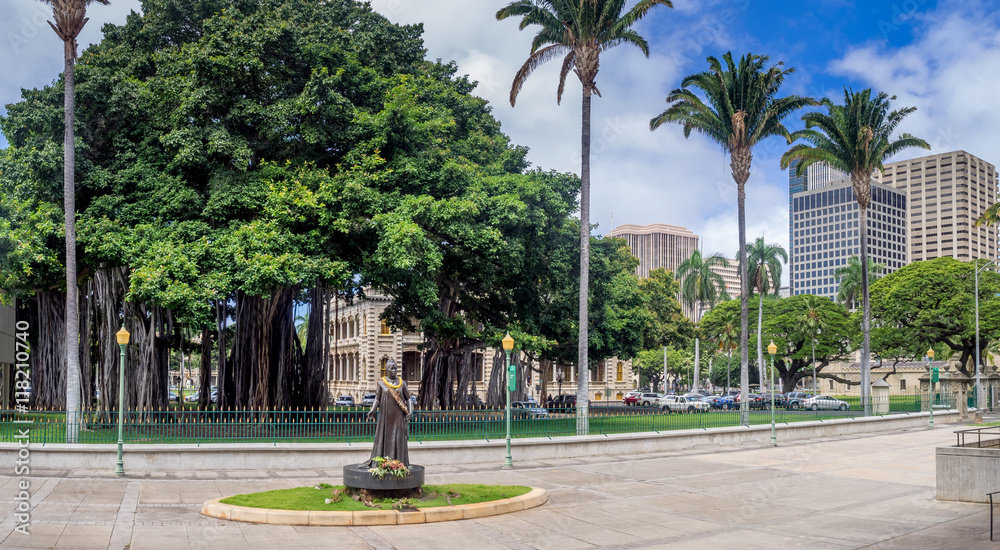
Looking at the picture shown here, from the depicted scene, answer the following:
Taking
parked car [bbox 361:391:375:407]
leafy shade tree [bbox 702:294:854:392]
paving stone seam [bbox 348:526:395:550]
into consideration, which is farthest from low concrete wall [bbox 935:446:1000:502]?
leafy shade tree [bbox 702:294:854:392]

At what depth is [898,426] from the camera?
40.5 meters

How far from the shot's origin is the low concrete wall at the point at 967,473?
16281 mm

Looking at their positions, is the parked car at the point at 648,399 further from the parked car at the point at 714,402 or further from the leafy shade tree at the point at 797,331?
the leafy shade tree at the point at 797,331

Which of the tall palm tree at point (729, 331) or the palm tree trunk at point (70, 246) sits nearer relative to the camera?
the palm tree trunk at point (70, 246)

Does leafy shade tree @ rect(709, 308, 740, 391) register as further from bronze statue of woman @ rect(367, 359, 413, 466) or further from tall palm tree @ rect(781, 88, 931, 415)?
bronze statue of woman @ rect(367, 359, 413, 466)

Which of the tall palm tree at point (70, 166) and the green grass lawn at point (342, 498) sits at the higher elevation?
the tall palm tree at point (70, 166)

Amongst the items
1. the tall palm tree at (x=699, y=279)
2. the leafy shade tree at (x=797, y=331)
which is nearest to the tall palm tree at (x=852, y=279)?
the leafy shade tree at (x=797, y=331)

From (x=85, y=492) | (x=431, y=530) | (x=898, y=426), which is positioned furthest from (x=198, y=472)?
(x=898, y=426)

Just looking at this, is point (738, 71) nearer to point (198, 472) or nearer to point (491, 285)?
point (491, 285)

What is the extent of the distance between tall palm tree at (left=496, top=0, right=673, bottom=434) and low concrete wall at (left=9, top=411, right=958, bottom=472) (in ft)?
10.1

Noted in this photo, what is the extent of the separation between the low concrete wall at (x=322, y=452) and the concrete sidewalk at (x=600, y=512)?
1.58 feet

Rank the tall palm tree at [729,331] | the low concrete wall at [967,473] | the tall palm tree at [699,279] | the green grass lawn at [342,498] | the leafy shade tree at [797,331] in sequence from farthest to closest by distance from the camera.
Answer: the tall palm tree at [699,279] → the tall palm tree at [729,331] → the leafy shade tree at [797,331] → the low concrete wall at [967,473] → the green grass lawn at [342,498]

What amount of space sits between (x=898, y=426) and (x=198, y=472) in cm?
3482

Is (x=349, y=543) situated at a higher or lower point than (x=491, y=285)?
lower
